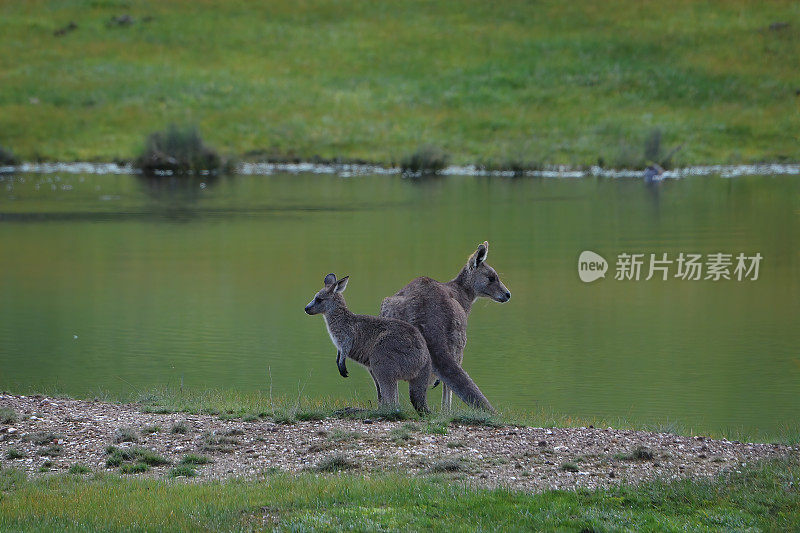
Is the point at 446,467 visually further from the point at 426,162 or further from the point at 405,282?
the point at 426,162

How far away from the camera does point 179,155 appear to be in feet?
219

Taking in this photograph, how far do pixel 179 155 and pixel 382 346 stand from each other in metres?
55.0

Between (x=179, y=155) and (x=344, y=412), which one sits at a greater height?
(x=179, y=155)

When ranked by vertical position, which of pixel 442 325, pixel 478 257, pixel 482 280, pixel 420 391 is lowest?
pixel 420 391

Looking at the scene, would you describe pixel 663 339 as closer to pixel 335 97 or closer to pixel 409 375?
pixel 409 375

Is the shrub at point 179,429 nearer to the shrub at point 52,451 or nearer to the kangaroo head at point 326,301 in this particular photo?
the shrub at point 52,451

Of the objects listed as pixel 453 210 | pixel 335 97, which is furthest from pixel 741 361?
pixel 335 97

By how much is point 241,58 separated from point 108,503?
91874 mm

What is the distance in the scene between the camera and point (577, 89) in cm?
8469

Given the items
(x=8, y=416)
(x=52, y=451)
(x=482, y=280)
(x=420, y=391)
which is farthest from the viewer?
(x=482, y=280)

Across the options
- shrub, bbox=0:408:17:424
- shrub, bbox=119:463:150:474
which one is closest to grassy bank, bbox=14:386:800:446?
shrub, bbox=0:408:17:424

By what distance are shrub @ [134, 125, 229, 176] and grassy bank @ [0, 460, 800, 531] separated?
57264mm

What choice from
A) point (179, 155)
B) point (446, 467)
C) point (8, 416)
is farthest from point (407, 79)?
point (446, 467)

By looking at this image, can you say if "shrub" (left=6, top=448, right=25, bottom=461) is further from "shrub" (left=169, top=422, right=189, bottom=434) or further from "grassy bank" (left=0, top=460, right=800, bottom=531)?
"shrub" (left=169, top=422, right=189, bottom=434)
